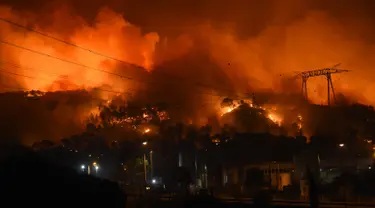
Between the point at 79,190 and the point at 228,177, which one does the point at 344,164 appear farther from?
the point at 79,190

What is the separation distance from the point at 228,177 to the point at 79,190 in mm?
49902

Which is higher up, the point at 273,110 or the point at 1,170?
the point at 273,110

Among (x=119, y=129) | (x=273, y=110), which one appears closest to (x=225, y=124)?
(x=273, y=110)

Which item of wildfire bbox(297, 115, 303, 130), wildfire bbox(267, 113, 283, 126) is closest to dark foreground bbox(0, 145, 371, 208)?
wildfire bbox(297, 115, 303, 130)

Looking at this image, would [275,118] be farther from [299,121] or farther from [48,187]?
[48,187]

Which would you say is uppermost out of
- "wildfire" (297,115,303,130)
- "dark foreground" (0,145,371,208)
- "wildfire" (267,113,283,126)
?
"wildfire" (267,113,283,126)

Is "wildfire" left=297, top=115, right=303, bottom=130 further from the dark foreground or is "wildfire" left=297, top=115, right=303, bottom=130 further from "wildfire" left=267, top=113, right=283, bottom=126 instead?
the dark foreground

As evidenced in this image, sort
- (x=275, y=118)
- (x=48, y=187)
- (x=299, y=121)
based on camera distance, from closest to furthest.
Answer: (x=48, y=187), (x=299, y=121), (x=275, y=118)

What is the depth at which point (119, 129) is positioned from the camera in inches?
3590

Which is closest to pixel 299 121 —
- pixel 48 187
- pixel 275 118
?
pixel 275 118

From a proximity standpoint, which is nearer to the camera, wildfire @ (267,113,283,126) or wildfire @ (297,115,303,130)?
wildfire @ (297,115,303,130)

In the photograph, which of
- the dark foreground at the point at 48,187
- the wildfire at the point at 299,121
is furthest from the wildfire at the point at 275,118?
the dark foreground at the point at 48,187

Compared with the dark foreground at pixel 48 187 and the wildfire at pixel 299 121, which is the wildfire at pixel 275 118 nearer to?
the wildfire at pixel 299 121

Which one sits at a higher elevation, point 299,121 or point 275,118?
point 275,118
